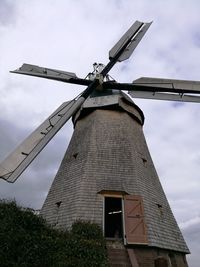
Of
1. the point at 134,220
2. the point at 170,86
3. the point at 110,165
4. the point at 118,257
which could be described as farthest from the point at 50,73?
the point at 118,257

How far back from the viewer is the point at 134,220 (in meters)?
10.7

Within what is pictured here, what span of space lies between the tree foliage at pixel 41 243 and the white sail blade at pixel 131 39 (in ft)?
30.6

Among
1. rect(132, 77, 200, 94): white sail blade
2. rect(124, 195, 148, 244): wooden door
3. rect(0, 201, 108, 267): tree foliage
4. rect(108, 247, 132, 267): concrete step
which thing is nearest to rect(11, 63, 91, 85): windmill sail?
rect(132, 77, 200, 94): white sail blade

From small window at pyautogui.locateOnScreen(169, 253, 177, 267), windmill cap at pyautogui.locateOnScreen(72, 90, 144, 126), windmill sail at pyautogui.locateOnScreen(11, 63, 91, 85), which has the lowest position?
small window at pyautogui.locateOnScreen(169, 253, 177, 267)

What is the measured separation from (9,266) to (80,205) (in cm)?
317

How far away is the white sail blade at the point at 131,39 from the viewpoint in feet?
55.2

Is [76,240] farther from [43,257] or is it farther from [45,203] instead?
[45,203]

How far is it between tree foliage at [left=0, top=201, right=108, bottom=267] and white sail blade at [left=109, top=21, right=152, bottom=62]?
932 cm

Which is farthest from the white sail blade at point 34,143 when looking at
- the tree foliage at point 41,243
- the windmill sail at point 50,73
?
the windmill sail at point 50,73

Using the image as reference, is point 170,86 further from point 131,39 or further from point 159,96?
point 131,39

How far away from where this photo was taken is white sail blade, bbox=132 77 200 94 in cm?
1422

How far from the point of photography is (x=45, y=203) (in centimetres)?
1233

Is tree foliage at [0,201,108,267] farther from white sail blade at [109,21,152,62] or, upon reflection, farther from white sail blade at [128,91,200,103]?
white sail blade at [109,21,152,62]

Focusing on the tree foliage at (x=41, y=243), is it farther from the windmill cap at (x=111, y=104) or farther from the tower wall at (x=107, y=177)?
the windmill cap at (x=111, y=104)
